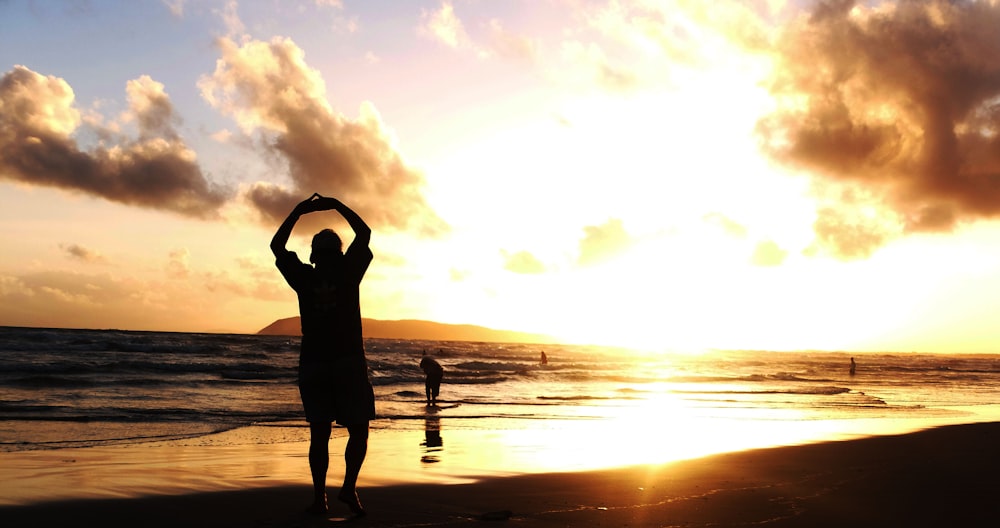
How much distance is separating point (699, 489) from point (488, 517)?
2.44m

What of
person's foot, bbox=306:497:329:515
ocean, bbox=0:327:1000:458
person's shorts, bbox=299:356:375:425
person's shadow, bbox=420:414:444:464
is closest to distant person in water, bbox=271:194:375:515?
person's shorts, bbox=299:356:375:425

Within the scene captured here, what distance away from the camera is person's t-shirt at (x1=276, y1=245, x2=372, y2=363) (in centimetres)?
570

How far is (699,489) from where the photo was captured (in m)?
7.43

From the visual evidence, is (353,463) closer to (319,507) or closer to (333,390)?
(319,507)

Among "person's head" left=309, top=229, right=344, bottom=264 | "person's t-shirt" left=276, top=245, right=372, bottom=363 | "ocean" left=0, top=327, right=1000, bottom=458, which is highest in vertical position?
"person's head" left=309, top=229, right=344, bottom=264

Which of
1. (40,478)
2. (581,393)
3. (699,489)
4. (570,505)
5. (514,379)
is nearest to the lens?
(570,505)

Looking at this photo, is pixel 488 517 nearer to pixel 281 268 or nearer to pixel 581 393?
pixel 281 268

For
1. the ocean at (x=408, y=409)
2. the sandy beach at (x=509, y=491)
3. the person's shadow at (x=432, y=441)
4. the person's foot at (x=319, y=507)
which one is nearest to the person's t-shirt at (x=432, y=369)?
the ocean at (x=408, y=409)

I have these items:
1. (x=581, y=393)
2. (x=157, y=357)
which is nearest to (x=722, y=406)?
(x=581, y=393)

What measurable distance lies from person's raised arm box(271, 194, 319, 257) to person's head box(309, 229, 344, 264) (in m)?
0.20

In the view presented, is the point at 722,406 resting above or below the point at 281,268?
below

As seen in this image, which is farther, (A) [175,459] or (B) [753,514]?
(A) [175,459]

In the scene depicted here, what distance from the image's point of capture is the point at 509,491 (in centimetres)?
758

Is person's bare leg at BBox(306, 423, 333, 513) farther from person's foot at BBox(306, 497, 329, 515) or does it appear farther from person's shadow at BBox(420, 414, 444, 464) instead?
person's shadow at BBox(420, 414, 444, 464)
